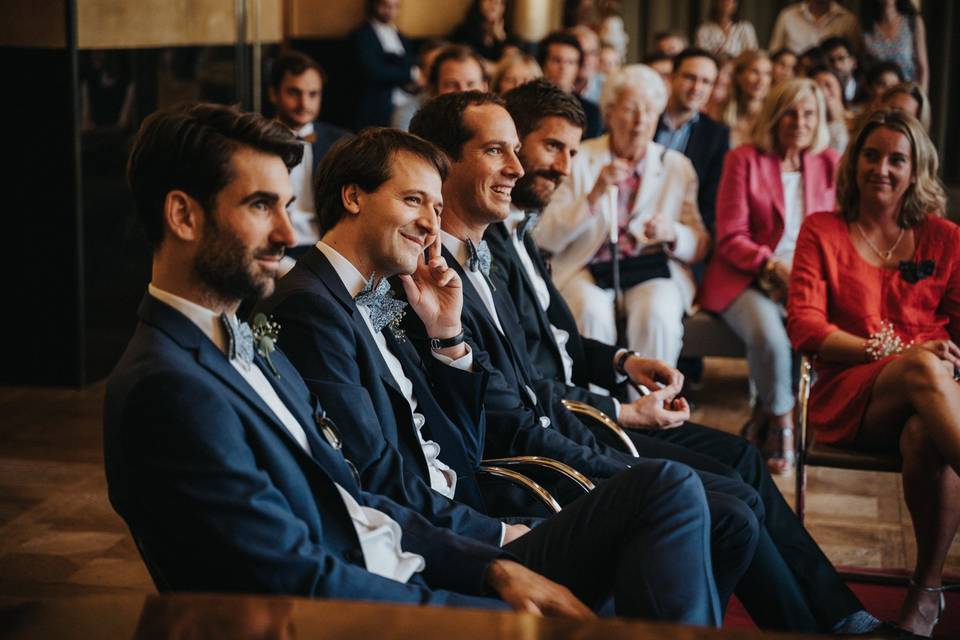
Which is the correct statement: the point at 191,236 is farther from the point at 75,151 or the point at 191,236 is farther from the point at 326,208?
the point at 75,151

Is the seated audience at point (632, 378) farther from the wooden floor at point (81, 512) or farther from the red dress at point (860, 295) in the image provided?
the wooden floor at point (81, 512)

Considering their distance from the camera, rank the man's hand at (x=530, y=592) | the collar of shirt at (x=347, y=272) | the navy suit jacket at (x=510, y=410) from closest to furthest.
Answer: the man's hand at (x=530, y=592) < the collar of shirt at (x=347, y=272) < the navy suit jacket at (x=510, y=410)

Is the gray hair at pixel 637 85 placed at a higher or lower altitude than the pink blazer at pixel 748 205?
higher

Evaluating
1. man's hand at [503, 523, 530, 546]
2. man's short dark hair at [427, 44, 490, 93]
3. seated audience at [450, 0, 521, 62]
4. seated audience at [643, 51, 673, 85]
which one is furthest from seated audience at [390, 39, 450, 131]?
man's hand at [503, 523, 530, 546]

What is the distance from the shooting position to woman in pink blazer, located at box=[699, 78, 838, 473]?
5.09m

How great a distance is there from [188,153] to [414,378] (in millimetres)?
886

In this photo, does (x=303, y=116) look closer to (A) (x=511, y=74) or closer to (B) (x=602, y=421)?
(A) (x=511, y=74)

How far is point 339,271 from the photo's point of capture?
8.28 feet

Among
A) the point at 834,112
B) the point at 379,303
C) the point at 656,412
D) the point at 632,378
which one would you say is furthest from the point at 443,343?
the point at 834,112

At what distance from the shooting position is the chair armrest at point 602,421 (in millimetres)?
3233

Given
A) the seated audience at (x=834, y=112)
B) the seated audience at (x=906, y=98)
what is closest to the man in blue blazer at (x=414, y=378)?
the seated audience at (x=906, y=98)

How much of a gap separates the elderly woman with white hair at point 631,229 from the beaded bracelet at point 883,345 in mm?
1383

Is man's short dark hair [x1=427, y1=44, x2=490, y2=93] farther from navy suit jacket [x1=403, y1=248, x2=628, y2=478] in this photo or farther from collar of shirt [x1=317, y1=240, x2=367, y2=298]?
collar of shirt [x1=317, y1=240, x2=367, y2=298]

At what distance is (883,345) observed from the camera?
371cm
